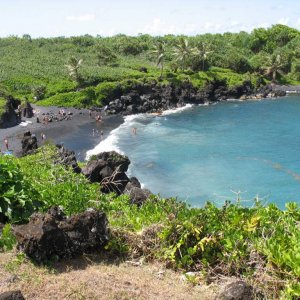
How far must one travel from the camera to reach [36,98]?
83.9 m

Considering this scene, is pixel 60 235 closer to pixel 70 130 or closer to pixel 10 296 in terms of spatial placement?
pixel 10 296

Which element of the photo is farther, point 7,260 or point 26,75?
point 26,75

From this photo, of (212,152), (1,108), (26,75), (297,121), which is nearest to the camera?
(212,152)

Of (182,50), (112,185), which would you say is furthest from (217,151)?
(182,50)

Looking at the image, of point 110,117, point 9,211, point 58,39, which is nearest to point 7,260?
point 9,211

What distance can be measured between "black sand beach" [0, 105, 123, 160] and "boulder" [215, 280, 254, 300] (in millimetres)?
43034

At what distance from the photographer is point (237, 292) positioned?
1001 centimetres

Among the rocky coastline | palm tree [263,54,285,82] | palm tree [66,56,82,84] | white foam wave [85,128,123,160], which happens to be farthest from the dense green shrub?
palm tree [263,54,285,82]

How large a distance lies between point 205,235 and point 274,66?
104468mm

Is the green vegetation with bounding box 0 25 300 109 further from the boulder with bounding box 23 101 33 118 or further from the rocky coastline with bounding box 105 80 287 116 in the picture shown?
the boulder with bounding box 23 101 33 118

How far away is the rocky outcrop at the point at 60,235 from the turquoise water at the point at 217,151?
18.2 meters

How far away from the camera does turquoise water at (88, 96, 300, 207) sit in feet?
147

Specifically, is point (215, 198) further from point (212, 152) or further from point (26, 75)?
point (26, 75)

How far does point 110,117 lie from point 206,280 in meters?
67.5
